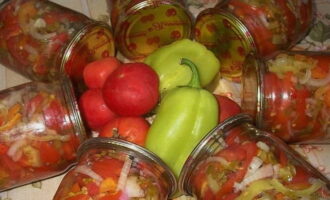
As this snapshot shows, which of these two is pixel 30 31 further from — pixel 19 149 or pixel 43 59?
pixel 19 149

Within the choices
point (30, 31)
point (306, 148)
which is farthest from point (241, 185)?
point (30, 31)

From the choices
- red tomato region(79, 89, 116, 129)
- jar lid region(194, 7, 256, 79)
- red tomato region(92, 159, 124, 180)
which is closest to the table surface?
jar lid region(194, 7, 256, 79)

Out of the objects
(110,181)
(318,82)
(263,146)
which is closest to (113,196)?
(110,181)

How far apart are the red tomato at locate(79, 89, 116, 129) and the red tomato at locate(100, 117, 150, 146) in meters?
0.06

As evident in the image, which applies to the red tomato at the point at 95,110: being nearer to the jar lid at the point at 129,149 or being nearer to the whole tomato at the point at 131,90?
the whole tomato at the point at 131,90

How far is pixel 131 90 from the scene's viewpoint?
1.06m

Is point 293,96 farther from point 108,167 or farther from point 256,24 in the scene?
point 108,167

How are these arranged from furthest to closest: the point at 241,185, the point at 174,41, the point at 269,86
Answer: the point at 174,41, the point at 269,86, the point at 241,185

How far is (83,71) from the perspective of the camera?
1.20m

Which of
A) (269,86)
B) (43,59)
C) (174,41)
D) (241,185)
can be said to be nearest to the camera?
(241,185)

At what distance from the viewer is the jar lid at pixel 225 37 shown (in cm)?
115

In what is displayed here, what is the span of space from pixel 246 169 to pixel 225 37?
0.50 metres

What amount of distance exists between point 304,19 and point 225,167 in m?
0.56

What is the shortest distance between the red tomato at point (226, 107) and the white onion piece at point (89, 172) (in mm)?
380
